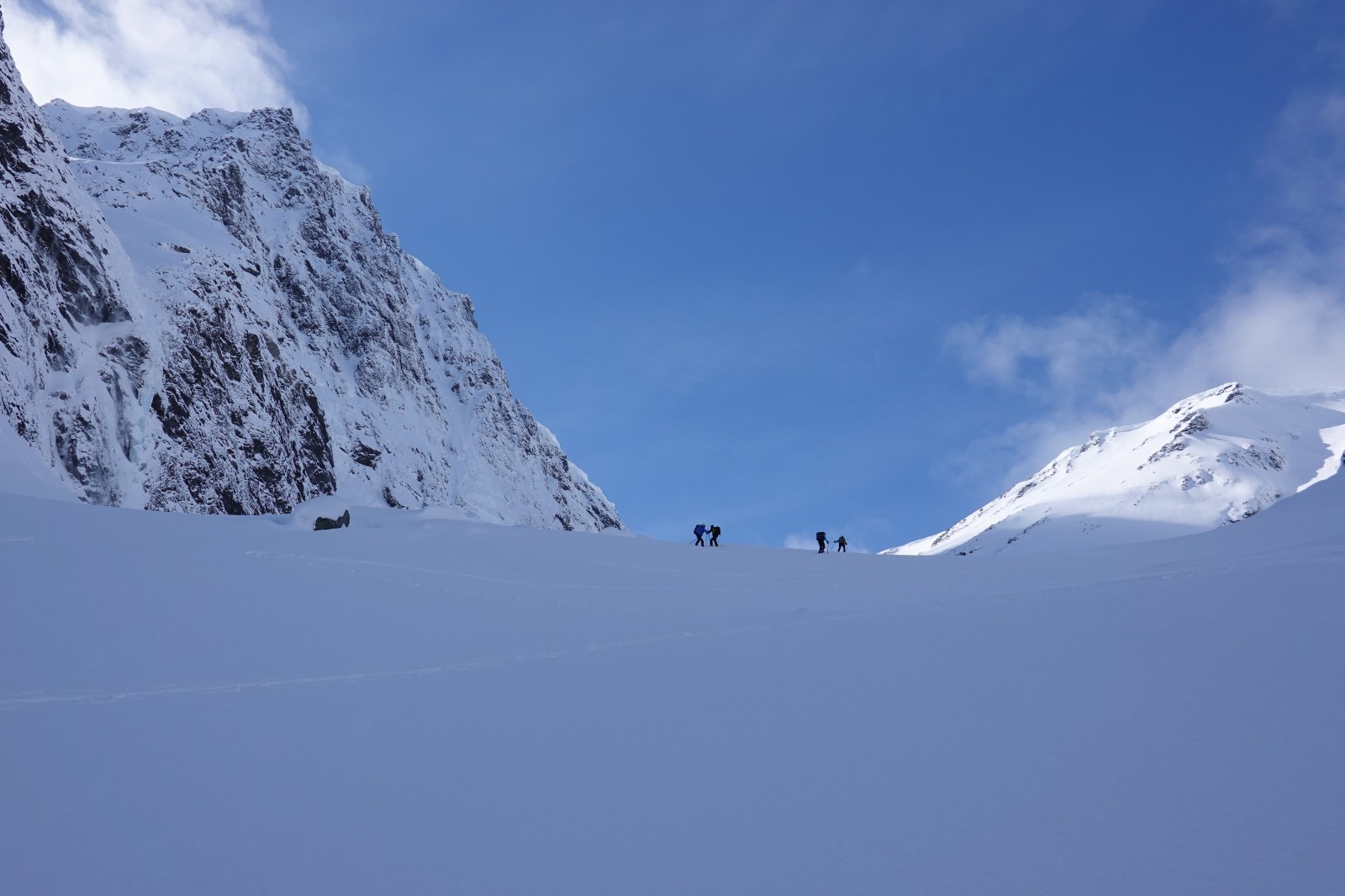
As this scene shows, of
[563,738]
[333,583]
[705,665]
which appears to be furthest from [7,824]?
[333,583]

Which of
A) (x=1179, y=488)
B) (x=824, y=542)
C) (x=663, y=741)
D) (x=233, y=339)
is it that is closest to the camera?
(x=663, y=741)

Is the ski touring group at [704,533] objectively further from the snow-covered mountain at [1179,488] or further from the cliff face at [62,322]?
the snow-covered mountain at [1179,488]

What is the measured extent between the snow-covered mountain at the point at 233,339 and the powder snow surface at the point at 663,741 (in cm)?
3241

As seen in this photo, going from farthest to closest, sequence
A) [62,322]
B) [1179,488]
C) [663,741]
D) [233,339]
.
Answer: [1179,488]
[233,339]
[62,322]
[663,741]

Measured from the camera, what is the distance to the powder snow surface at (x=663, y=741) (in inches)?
189

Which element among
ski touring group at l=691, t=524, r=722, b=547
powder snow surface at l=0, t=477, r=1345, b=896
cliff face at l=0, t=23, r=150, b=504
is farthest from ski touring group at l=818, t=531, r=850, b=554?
cliff face at l=0, t=23, r=150, b=504

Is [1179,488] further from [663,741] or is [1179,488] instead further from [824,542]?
[663,741]

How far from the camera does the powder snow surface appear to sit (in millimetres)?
4797

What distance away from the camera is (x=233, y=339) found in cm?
6153

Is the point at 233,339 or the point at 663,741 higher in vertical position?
the point at 233,339

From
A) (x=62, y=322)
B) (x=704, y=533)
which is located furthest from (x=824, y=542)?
(x=62, y=322)

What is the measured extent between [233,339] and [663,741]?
214 feet

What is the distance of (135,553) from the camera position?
13.4 meters

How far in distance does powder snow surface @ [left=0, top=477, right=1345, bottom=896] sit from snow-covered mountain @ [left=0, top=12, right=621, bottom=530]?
32.4 m
